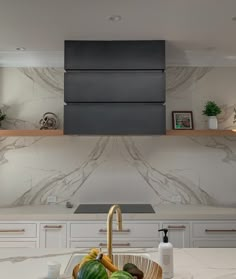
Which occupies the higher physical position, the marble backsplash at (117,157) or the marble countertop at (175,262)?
the marble backsplash at (117,157)

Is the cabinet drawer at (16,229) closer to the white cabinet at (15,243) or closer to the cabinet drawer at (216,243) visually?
the white cabinet at (15,243)

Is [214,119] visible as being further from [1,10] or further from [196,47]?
[1,10]

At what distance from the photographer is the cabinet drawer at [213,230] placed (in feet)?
9.88

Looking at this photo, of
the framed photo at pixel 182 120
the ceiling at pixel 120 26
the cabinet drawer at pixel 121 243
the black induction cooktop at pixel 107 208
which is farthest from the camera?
the framed photo at pixel 182 120

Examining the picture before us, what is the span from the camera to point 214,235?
302cm

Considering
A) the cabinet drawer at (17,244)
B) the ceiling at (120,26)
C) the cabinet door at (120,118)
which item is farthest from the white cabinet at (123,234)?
the ceiling at (120,26)

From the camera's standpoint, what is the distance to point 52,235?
2.99 m

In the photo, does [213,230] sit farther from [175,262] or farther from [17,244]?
[17,244]

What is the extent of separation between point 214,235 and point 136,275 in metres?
1.91

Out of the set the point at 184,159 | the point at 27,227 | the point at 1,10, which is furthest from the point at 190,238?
the point at 1,10

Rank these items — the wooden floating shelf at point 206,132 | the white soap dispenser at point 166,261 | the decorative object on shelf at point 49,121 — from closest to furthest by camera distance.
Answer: the white soap dispenser at point 166,261 < the wooden floating shelf at point 206,132 < the decorative object on shelf at point 49,121

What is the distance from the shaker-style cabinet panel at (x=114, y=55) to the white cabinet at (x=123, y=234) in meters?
1.48

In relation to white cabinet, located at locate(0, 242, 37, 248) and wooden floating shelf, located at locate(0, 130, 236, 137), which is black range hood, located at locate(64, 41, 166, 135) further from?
white cabinet, located at locate(0, 242, 37, 248)

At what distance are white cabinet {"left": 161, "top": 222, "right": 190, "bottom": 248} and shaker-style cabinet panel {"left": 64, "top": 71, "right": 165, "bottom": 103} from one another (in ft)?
3.92
